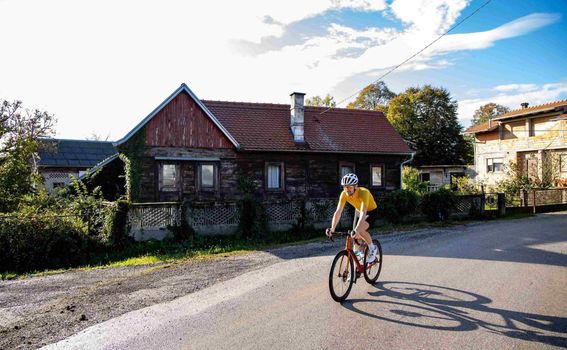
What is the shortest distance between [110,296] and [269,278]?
3.14 meters

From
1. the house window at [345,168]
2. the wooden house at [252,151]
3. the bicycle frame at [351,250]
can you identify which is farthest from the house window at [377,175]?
the bicycle frame at [351,250]

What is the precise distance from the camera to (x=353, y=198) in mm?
7133

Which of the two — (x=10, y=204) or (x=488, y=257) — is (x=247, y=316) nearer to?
(x=488, y=257)

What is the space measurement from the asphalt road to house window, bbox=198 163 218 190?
9539 millimetres

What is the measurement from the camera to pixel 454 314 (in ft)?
19.2

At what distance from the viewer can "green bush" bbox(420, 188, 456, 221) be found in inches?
736

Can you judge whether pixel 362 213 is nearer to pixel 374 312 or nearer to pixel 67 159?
pixel 374 312

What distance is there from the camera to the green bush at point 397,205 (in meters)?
18.0

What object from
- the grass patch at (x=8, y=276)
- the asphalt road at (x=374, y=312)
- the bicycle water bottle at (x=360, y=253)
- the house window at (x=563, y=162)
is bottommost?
the grass patch at (x=8, y=276)

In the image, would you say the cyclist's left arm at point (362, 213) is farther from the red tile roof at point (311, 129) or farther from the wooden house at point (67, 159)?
the wooden house at point (67, 159)

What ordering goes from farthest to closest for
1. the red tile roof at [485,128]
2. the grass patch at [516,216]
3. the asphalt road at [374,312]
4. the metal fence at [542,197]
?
the red tile roof at [485,128], the metal fence at [542,197], the grass patch at [516,216], the asphalt road at [374,312]

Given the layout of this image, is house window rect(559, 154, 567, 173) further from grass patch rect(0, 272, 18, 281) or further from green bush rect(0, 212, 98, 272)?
grass patch rect(0, 272, 18, 281)

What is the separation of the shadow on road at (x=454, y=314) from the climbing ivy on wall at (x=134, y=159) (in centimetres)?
1270

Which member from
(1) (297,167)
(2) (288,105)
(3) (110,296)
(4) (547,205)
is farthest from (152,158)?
(4) (547,205)
